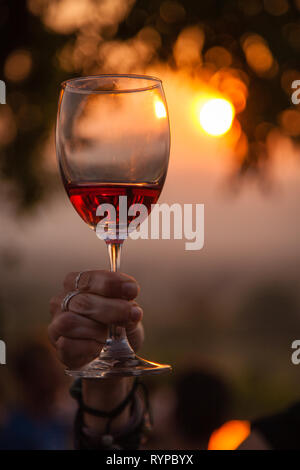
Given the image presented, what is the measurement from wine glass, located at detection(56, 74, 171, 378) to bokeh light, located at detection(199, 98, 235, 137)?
2.01 meters

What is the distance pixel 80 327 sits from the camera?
1.20 metres

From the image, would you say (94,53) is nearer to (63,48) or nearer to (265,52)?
(63,48)

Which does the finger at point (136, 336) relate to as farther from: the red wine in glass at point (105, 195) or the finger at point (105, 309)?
the red wine in glass at point (105, 195)

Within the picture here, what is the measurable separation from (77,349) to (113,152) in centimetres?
51

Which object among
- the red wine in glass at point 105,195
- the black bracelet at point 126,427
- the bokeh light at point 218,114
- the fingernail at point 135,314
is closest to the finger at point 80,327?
the fingernail at point 135,314

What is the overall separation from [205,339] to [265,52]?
2224 mm

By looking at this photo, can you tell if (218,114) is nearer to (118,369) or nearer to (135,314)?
(135,314)

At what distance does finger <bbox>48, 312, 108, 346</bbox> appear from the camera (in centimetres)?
120

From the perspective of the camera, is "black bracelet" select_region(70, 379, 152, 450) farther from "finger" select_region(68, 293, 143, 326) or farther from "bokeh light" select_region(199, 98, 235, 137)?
"bokeh light" select_region(199, 98, 235, 137)

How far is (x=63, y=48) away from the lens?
2.93m

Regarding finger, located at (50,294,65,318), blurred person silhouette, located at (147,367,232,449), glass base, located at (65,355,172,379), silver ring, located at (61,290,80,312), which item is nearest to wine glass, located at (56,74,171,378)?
glass base, located at (65,355,172,379)

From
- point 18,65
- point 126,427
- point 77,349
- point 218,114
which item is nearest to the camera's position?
point 77,349

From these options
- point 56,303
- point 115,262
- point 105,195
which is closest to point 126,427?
point 56,303

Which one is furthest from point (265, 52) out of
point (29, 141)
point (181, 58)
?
point (29, 141)
